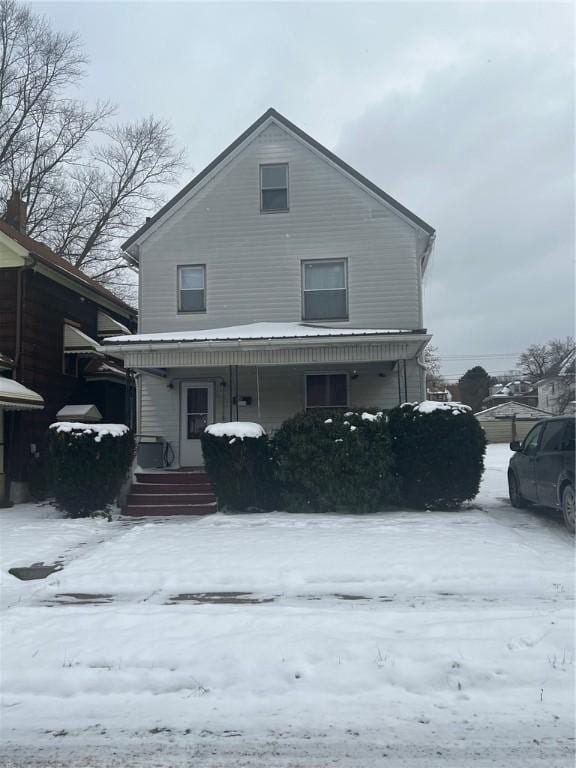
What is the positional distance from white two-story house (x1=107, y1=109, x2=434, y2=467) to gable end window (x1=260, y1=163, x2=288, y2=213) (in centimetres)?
3

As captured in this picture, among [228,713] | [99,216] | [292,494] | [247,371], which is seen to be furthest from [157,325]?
[99,216]

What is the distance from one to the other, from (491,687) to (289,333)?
928 centimetres

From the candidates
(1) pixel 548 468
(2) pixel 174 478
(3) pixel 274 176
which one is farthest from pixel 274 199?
(1) pixel 548 468

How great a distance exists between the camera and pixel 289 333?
12742mm

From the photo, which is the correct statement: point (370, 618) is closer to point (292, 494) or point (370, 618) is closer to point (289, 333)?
point (292, 494)

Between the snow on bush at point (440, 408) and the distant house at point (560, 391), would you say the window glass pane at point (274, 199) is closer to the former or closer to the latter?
the snow on bush at point (440, 408)

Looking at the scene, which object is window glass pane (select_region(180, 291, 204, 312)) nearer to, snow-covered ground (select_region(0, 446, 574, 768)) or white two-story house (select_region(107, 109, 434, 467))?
white two-story house (select_region(107, 109, 434, 467))

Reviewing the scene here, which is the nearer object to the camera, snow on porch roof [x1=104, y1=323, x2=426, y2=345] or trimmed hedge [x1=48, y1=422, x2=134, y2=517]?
trimmed hedge [x1=48, y1=422, x2=134, y2=517]

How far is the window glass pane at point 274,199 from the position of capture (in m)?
15.0

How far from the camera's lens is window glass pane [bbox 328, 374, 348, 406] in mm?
14523

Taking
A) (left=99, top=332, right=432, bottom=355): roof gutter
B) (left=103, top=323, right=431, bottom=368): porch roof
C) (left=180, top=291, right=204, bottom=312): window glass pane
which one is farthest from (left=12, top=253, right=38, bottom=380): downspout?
(left=180, top=291, right=204, bottom=312): window glass pane

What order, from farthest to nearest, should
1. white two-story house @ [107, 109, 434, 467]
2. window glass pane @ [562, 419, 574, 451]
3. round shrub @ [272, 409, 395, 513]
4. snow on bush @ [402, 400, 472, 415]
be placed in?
white two-story house @ [107, 109, 434, 467] → snow on bush @ [402, 400, 472, 415] → round shrub @ [272, 409, 395, 513] → window glass pane @ [562, 419, 574, 451]

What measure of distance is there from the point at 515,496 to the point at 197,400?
754cm

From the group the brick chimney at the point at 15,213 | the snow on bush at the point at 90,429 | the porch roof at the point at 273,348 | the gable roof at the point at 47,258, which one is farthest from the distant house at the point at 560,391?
the snow on bush at the point at 90,429
